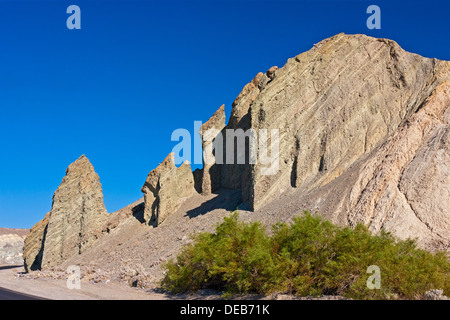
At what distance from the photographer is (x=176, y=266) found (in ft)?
65.1

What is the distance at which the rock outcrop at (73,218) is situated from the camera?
4209 cm

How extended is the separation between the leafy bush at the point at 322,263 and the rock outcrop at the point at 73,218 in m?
29.1

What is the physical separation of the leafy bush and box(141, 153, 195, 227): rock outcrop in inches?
938

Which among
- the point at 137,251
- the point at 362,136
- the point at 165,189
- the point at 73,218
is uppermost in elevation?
the point at 362,136

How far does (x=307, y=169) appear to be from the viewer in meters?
31.9

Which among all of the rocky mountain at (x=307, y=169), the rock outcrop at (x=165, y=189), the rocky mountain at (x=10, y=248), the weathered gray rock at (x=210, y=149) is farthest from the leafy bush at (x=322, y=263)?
the rocky mountain at (x=10, y=248)

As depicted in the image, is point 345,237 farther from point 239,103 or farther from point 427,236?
point 239,103

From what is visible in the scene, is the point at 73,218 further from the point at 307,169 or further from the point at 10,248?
the point at 10,248

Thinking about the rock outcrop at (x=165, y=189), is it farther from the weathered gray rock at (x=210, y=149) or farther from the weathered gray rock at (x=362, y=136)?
the weathered gray rock at (x=362, y=136)

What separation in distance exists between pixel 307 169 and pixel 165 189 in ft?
51.9

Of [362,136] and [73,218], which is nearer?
[362,136]

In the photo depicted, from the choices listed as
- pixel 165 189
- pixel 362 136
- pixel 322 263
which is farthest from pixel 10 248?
pixel 322 263
